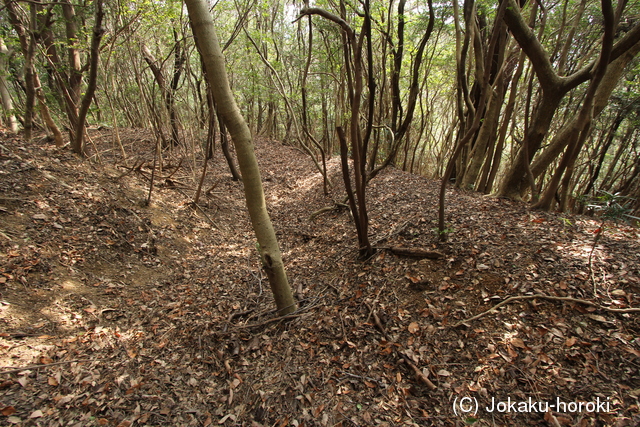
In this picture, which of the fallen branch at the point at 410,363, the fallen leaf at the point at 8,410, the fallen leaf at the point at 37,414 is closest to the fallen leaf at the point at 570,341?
the fallen branch at the point at 410,363

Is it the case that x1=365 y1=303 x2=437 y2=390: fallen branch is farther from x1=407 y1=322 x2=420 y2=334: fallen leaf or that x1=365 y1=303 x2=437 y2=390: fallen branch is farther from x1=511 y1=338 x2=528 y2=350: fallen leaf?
x1=511 y1=338 x2=528 y2=350: fallen leaf

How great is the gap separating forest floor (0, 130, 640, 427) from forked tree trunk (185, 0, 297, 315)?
0.57 metres

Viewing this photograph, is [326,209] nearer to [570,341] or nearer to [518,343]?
[518,343]

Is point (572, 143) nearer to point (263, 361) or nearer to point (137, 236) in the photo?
point (263, 361)

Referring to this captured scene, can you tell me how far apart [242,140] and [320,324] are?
7.14ft

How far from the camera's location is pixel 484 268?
10.2 feet

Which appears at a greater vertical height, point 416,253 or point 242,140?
point 242,140

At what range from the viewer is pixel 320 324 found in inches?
126

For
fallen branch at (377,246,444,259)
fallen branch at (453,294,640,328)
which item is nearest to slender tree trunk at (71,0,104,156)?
fallen branch at (377,246,444,259)

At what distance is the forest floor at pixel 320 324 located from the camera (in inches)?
84.6

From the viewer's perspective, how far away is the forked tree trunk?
2.23 meters

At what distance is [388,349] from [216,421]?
63.8 inches

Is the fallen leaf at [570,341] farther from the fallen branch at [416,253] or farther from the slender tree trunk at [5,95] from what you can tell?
the slender tree trunk at [5,95]

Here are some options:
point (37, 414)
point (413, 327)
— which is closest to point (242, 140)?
point (413, 327)
